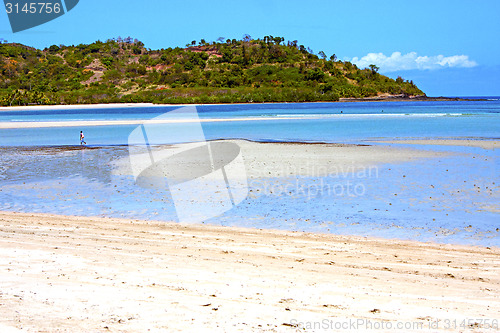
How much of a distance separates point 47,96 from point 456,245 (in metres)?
116

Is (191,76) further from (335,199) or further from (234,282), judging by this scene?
(234,282)

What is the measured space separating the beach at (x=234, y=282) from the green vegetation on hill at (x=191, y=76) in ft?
334

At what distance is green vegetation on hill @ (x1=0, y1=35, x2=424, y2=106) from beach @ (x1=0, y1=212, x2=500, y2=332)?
102 metres

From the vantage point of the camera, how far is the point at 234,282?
590 cm

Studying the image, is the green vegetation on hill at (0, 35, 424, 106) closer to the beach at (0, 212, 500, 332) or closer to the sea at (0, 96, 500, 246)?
the sea at (0, 96, 500, 246)

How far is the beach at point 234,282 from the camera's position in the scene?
15.7 feet

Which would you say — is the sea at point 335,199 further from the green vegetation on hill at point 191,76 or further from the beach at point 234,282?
the green vegetation on hill at point 191,76

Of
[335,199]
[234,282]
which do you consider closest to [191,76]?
[335,199]

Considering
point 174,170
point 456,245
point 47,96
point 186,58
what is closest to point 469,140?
point 174,170

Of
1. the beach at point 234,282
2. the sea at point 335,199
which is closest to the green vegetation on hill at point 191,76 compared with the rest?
the sea at point 335,199

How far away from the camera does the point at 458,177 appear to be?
49.0ft

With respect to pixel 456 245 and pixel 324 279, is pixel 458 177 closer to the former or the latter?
pixel 456 245

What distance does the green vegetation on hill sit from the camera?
119 metres

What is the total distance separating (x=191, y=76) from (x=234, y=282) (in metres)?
143
